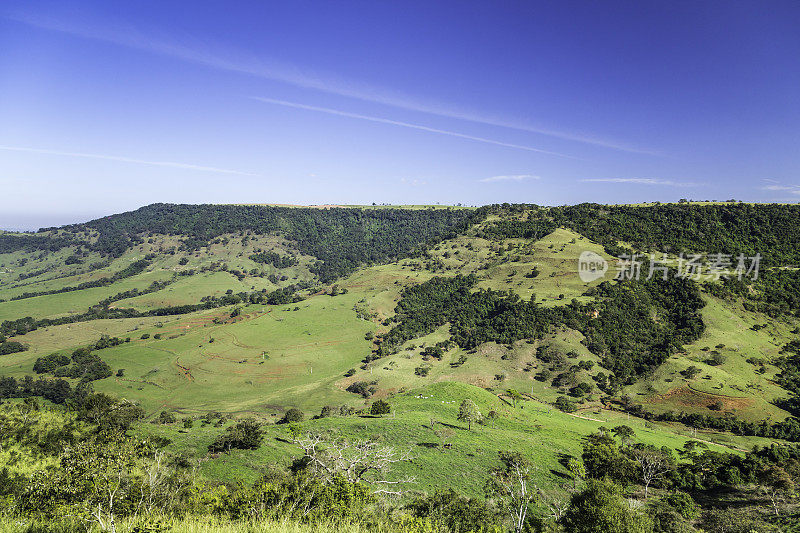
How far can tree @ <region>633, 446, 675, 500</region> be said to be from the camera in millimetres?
36844

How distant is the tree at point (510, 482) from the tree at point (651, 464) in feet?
39.5

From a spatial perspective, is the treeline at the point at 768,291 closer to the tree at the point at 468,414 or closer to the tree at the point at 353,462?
the tree at the point at 468,414

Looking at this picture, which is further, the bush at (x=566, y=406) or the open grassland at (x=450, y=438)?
the bush at (x=566, y=406)

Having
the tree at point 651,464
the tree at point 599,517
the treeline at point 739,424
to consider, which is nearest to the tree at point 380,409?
the tree at point 651,464

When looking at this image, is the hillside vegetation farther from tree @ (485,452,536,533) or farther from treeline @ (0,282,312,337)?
treeline @ (0,282,312,337)

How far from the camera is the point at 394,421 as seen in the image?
5159 cm

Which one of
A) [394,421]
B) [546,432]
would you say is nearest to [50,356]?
[394,421]

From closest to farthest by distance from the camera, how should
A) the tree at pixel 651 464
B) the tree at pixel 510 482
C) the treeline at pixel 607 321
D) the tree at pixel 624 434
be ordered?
the tree at pixel 510 482 < the tree at pixel 651 464 < the tree at pixel 624 434 < the treeline at pixel 607 321

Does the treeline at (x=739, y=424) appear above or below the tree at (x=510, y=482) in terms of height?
below

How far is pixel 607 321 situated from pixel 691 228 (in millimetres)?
80671

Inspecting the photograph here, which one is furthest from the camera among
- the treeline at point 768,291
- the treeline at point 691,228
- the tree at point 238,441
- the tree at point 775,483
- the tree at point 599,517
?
the treeline at point 691,228

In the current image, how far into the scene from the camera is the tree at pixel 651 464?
121 feet

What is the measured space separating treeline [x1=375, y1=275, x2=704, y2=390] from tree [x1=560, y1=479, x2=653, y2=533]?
245 ft

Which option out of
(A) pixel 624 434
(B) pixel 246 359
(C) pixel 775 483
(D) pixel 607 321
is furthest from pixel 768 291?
(B) pixel 246 359
